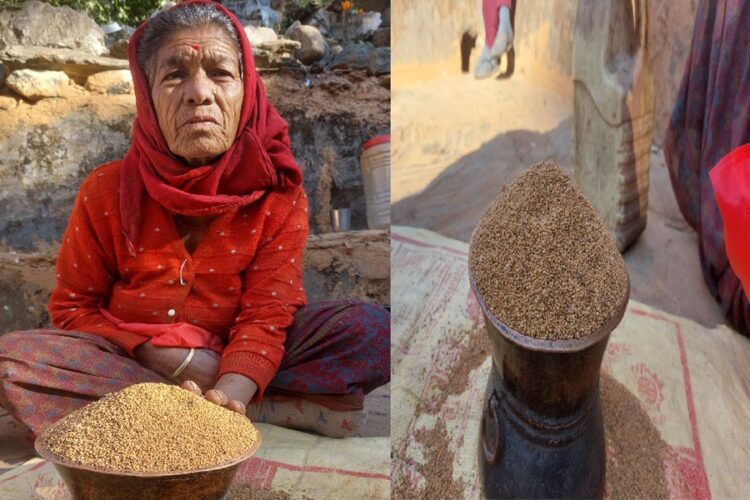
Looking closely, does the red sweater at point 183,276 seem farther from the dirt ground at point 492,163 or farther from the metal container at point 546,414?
the metal container at point 546,414

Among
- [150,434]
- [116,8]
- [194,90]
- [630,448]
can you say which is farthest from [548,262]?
[116,8]

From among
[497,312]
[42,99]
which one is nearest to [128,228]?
[42,99]

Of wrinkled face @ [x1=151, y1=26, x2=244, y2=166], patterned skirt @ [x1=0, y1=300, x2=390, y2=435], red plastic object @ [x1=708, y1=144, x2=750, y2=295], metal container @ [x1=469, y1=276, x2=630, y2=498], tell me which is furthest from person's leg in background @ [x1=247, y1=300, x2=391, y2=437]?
red plastic object @ [x1=708, y1=144, x2=750, y2=295]

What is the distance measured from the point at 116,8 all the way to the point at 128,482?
3.31 feet

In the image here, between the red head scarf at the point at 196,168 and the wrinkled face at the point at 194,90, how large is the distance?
0.09 ft

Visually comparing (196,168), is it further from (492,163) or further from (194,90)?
(492,163)

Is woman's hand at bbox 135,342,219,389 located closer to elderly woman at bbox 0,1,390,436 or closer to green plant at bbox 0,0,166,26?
elderly woman at bbox 0,1,390,436

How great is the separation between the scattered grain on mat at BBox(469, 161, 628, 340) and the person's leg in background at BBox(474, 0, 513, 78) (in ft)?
0.72

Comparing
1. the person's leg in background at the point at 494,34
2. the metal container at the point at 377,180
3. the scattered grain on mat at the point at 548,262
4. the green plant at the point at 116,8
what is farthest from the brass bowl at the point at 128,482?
the green plant at the point at 116,8

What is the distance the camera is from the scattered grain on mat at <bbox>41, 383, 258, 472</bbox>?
2.83 ft

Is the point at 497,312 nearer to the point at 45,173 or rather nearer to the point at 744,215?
the point at 744,215

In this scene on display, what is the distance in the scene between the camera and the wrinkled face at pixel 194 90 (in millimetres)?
1133

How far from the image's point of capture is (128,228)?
119 centimetres

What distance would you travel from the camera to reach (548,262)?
81 centimetres
